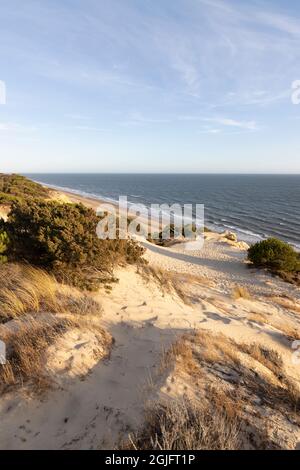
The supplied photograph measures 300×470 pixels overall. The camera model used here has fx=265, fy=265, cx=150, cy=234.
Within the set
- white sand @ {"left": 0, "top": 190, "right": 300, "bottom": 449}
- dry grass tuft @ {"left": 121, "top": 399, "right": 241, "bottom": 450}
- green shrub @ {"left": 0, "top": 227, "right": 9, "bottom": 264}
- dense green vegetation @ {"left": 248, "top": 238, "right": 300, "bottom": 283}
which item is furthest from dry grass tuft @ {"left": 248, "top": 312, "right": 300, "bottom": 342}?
green shrub @ {"left": 0, "top": 227, "right": 9, "bottom": 264}

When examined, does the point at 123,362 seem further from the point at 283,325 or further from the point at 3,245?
the point at 283,325

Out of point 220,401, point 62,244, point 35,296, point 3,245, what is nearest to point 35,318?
point 35,296

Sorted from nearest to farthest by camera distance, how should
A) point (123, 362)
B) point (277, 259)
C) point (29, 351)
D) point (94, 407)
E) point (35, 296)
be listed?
point (94, 407), point (29, 351), point (123, 362), point (35, 296), point (277, 259)

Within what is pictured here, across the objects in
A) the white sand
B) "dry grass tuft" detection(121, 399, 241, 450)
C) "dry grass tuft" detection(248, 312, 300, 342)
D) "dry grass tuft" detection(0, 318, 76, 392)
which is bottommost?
"dry grass tuft" detection(248, 312, 300, 342)

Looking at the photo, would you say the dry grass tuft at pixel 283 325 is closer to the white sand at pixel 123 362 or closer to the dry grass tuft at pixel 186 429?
the white sand at pixel 123 362

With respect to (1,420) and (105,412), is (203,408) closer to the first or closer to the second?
(105,412)

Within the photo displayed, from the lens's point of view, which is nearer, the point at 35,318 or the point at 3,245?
the point at 35,318

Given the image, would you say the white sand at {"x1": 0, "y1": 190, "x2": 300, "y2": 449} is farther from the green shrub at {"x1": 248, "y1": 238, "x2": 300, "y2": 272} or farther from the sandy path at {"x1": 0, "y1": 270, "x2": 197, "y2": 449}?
the green shrub at {"x1": 248, "y1": 238, "x2": 300, "y2": 272}
